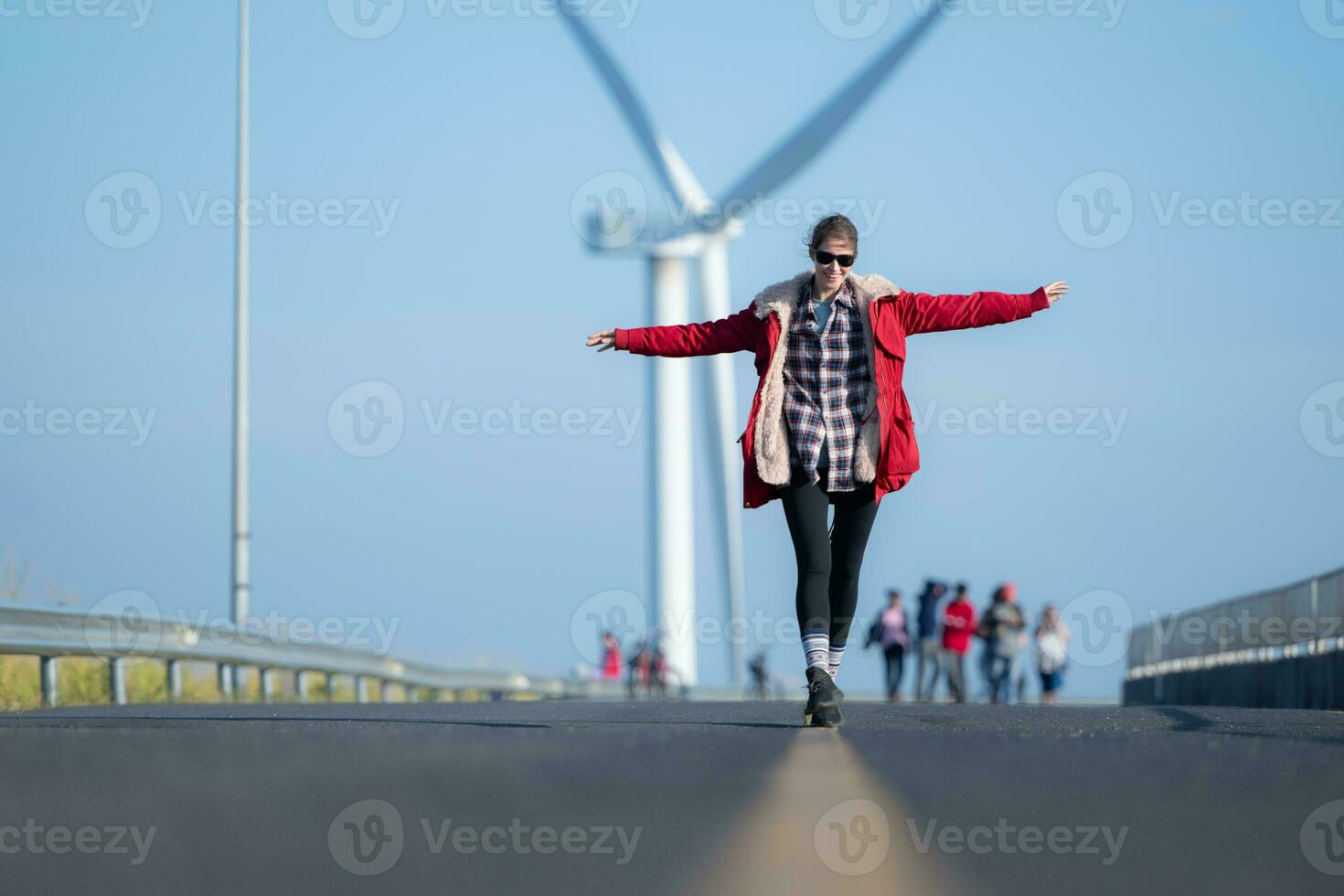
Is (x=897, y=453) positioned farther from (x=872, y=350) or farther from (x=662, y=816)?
(x=662, y=816)

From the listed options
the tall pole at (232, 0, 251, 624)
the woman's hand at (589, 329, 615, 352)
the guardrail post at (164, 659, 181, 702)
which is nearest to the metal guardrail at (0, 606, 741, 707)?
the guardrail post at (164, 659, 181, 702)

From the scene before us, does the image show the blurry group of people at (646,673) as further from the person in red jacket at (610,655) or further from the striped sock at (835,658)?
the striped sock at (835,658)

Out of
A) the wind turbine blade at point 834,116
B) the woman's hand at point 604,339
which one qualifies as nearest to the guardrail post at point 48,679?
the woman's hand at point 604,339

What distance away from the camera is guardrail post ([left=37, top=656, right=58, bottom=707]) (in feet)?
43.1

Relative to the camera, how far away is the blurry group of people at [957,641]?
84.4 feet

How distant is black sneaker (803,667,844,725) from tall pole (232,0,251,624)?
13.7 meters

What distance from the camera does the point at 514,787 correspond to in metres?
5.90

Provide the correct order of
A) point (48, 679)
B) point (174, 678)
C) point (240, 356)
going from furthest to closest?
point (240, 356) < point (174, 678) < point (48, 679)

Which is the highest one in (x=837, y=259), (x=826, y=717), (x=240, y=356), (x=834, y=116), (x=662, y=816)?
(x=834, y=116)

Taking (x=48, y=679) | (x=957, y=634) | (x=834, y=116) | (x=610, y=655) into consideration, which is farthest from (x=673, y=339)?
(x=610, y=655)

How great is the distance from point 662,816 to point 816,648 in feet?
8.64

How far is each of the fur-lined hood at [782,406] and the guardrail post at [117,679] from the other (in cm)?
767

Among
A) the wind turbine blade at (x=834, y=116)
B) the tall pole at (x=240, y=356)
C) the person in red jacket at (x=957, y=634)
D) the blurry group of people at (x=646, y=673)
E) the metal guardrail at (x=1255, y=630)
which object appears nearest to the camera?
the metal guardrail at (x=1255, y=630)

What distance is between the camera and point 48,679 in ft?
43.7
